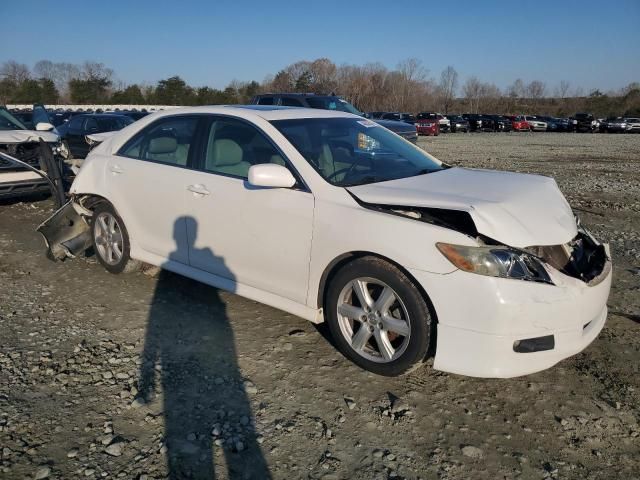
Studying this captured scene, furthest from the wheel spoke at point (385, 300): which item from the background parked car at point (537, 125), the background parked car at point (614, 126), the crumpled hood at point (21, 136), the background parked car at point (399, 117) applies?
the background parked car at point (537, 125)

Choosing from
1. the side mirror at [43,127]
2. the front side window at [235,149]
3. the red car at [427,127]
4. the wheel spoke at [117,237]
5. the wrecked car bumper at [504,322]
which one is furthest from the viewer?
the red car at [427,127]

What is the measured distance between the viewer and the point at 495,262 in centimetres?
288

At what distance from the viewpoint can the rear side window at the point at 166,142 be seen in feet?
14.4

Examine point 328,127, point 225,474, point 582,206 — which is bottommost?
point 225,474

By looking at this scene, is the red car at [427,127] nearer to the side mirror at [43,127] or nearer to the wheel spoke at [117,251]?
the side mirror at [43,127]

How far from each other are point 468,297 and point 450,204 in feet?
1.87

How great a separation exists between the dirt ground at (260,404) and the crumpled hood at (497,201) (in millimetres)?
989

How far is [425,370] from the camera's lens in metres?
3.48

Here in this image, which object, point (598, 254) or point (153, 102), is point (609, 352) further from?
point (153, 102)

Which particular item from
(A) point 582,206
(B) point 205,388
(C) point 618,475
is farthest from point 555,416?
(A) point 582,206

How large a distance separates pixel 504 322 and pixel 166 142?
3211 mm

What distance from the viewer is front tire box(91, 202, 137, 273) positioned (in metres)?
4.93

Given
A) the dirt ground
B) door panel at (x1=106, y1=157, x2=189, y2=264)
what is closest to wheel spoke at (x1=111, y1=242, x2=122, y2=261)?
door panel at (x1=106, y1=157, x2=189, y2=264)

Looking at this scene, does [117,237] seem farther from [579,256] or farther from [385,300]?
[579,256]
